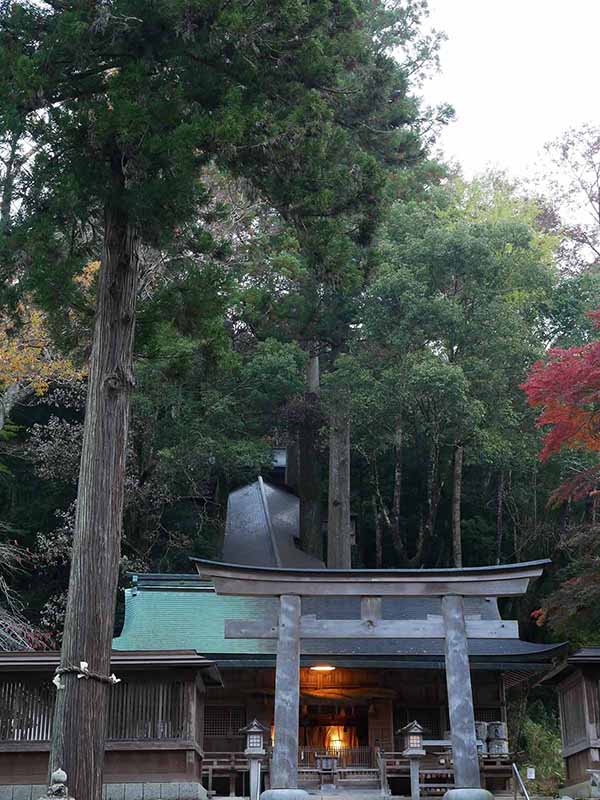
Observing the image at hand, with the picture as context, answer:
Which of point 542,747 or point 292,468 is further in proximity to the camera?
point 292,468

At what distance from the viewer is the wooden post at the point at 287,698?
11062 millimetres

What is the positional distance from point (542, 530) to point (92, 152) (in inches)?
698

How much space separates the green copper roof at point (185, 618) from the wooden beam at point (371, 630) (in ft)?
17.1

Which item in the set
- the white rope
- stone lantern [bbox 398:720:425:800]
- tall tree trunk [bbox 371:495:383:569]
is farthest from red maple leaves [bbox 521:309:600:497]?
tall tree trunk [bbox 371:495:383:569]

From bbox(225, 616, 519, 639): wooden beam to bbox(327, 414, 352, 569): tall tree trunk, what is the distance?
1189 cm

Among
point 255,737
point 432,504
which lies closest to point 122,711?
point 255,737

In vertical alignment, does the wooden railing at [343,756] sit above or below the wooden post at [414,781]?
above

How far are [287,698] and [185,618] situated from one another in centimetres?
755

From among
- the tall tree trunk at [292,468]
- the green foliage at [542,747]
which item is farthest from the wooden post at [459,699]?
the tall tree trunk at [292,468]

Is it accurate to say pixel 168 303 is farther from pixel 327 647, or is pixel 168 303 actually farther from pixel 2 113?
pixel 327 647

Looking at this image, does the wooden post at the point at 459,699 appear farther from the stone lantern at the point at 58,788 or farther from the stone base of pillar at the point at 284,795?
the stone lantern at the point at 58,788

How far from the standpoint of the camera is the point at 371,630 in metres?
12.2

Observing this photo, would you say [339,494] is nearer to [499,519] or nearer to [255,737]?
[499,519]

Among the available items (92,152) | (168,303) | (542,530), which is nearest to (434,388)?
(542,530)
